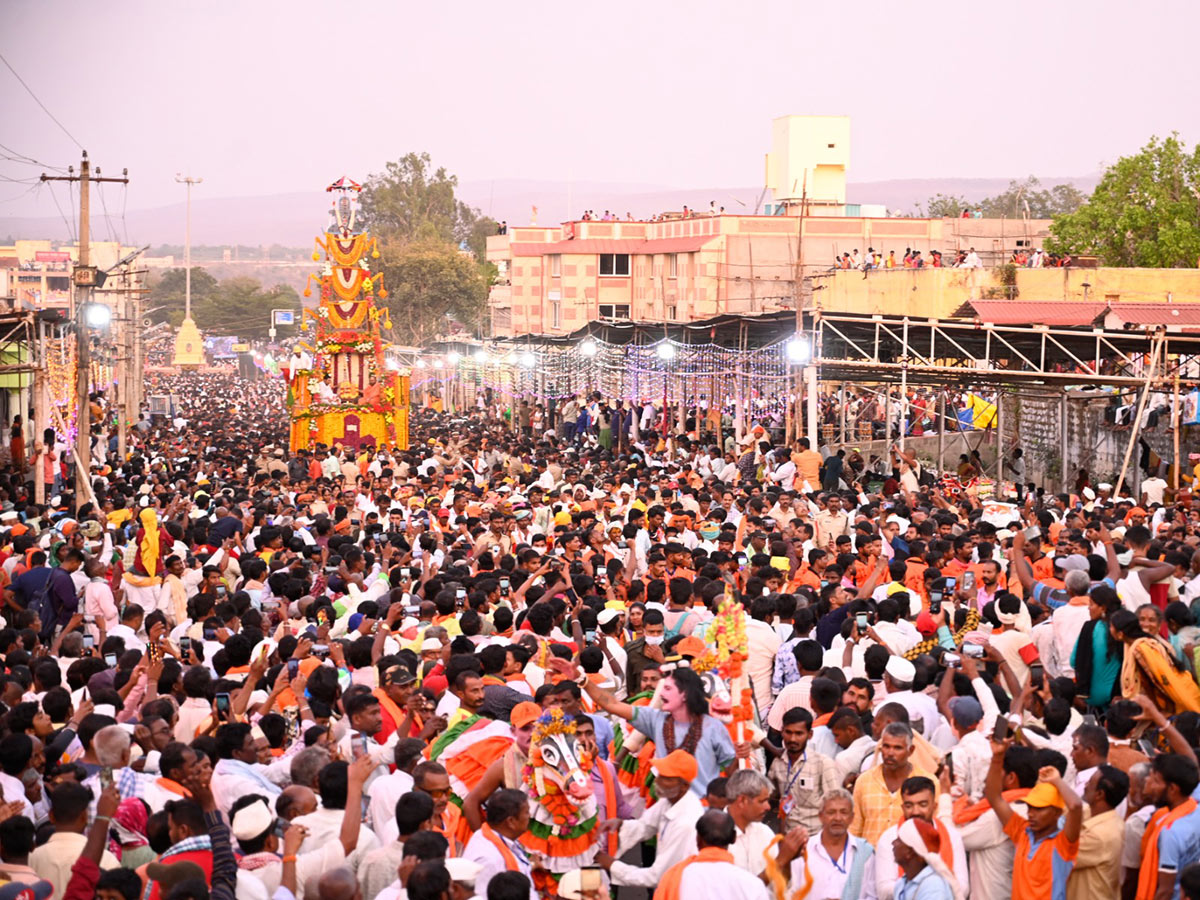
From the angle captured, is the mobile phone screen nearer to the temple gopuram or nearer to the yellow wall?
the temple gopuram

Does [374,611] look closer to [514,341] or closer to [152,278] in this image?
[514,341]

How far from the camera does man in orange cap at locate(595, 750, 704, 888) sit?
6195 millimetres

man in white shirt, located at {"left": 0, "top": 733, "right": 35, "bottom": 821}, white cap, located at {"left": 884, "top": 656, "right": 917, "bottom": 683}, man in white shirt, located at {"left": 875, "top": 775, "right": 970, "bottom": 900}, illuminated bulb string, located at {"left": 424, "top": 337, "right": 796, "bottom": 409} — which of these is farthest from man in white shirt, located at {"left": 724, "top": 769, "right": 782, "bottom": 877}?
illuminated bulb string, located at {"left": 424, "top": 337, "right": 796, "bottom": 409}

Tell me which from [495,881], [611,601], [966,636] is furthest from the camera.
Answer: [611,601]

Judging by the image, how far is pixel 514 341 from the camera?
44125 mm

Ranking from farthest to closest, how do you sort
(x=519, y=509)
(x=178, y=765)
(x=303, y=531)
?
(x=519, y=509) < (x=303, y=531) < (x=178, y=765)

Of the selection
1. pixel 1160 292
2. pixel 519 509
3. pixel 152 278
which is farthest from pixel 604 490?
pixel 152 278

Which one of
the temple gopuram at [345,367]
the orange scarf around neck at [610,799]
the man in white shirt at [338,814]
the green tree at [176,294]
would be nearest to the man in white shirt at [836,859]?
the orange scarf around neck at [610,799]

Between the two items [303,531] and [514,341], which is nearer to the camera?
[303,531]

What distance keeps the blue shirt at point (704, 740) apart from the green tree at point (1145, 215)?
36.3 m

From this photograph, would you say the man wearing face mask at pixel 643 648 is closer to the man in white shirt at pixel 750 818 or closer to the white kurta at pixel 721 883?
the man in white shirt at pixel 750 818

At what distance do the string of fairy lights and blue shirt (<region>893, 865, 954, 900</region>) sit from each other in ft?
53.8

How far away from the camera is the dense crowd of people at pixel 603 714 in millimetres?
5891

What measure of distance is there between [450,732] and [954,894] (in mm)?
2339
